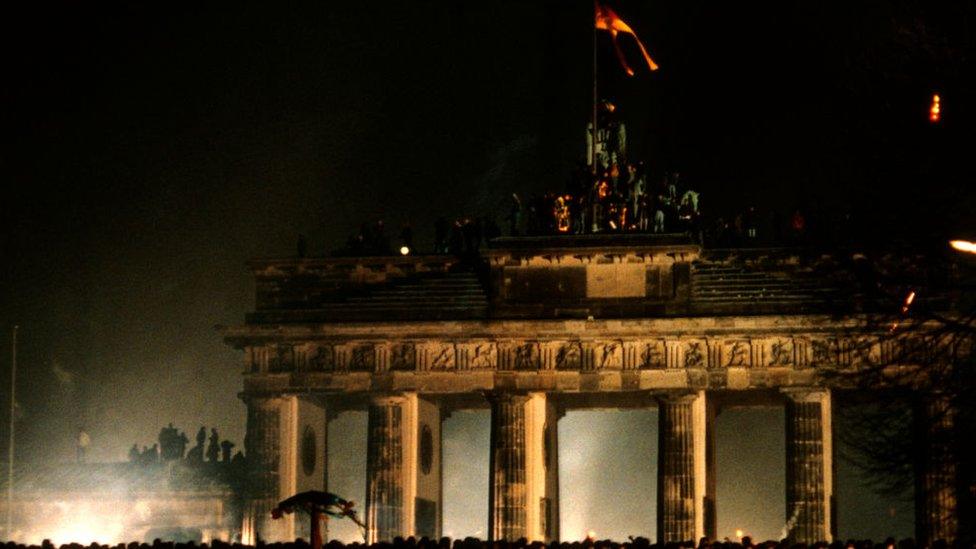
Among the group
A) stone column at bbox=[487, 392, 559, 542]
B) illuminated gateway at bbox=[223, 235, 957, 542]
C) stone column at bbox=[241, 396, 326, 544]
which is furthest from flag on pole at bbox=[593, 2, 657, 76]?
stone column at bbox=[241, 396, 326, 544]

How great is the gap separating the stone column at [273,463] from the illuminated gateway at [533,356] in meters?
0.07

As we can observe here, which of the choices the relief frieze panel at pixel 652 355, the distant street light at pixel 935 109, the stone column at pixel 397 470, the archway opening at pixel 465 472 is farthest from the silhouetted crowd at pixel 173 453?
the distant street light at pixel 935 109

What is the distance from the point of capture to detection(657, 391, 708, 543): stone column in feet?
279

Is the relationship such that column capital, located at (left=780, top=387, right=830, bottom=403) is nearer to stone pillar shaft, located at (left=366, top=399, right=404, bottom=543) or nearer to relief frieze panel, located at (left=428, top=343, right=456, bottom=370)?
relief frieze panel, located at (left=428, top=343, right=456, bottom=370)

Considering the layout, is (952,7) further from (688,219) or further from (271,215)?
(271,215)

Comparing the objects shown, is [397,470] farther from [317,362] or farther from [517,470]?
[317,362]

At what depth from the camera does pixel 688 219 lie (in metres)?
86.1

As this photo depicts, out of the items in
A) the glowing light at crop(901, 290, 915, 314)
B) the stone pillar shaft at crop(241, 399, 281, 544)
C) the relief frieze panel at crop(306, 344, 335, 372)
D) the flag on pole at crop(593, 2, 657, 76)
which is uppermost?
the flag on pole at crop(593, 2, 657, 76)

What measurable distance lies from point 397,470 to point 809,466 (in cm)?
1451

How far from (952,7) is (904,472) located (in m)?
11.0

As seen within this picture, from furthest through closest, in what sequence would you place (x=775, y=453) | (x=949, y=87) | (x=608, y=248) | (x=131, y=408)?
1. (x=131, y=408)
2. (x=775, y=453)
3. (x=608, y=248)
4. (x=949, y=87)

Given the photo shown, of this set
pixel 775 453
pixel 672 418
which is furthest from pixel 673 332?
pixel 775 453

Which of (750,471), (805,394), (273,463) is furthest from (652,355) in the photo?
(750,471)

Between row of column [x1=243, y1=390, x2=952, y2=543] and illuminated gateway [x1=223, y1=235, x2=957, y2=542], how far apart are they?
0.23ft
